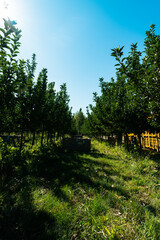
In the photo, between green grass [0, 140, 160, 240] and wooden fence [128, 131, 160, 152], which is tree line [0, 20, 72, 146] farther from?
wooden fence [128, 131, 160, 152]

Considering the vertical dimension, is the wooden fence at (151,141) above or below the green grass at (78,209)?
above

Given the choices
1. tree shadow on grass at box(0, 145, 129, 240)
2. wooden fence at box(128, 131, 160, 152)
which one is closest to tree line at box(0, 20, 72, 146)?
tree shadow on grass at box(0, 145, 129, 240)

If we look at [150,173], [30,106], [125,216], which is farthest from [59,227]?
[30,106]

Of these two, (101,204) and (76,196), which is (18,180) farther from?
(101,204)

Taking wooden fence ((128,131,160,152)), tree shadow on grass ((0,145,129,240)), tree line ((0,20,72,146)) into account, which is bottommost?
tree shadow on grass ((0,145,129,240))

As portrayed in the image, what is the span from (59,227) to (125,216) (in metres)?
1.34

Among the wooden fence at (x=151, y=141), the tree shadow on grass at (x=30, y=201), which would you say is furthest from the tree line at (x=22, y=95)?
the wooden fence at (x=151, y=141)

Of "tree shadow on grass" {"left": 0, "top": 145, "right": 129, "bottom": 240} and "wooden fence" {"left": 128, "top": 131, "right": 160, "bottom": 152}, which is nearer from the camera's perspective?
"tree shadow on grass" {"left": 0, "top": 145, "right": 129, "bottom": 240}

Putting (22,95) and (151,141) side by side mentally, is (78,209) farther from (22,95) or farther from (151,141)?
(151,141)

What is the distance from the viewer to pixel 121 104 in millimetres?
7547

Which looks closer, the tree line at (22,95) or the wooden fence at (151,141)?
the tree line at (22,95)

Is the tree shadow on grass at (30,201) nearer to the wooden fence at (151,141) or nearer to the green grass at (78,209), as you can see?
the green grass at (78,209)

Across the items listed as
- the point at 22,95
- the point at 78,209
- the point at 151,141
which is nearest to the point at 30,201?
the point at 78,209

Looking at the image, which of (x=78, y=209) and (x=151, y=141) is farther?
(x=151, y=141)
